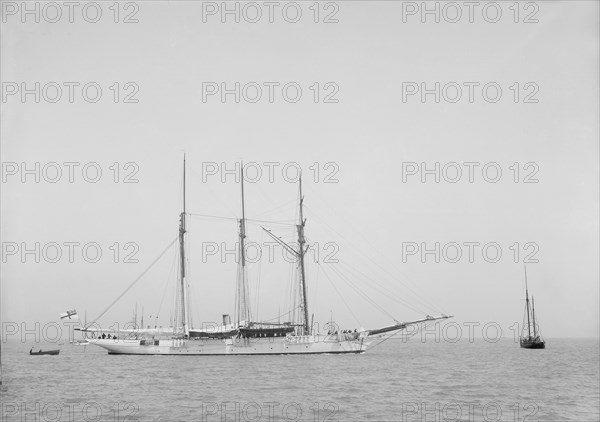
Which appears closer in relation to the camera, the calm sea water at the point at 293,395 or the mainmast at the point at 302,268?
the calm sea water at the point at 293,395

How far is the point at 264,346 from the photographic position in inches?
3164

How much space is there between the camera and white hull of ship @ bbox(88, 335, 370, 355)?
263 ft

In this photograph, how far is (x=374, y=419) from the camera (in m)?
31.7

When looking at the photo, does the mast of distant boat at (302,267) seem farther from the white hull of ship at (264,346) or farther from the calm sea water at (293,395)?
the calm sea water at (293,395)

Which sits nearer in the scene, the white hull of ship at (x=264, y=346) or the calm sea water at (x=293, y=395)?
the calm sea water at (x=293, y=395)

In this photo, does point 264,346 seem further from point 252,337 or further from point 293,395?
point 293,395

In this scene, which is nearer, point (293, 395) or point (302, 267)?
point (293, 395)

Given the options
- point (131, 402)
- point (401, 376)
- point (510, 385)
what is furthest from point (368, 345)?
point (131, 402)

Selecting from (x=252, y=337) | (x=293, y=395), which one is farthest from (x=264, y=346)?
(x=293, y=395)

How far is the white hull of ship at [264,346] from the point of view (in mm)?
80312

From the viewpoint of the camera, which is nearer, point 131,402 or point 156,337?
point 131,402

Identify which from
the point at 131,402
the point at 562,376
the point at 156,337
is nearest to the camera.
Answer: the point at 131,402

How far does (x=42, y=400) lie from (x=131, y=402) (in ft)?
18.6

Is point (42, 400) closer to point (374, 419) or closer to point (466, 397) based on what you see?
point (374, 419)
